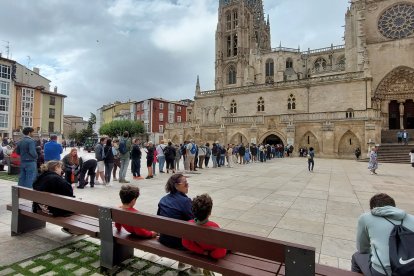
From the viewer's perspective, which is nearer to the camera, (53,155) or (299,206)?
(299,206)

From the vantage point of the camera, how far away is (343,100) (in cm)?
3253

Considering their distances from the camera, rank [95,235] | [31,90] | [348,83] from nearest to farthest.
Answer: [95,235] < [348,83] < [31,90]

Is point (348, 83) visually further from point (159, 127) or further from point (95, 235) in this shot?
point (159, 127)

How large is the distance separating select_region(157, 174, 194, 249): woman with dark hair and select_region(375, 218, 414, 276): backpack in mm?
2035

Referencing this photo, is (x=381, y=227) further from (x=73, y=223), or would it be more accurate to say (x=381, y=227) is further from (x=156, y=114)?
(x=156, y=114)

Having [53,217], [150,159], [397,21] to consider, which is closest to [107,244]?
[53,217]

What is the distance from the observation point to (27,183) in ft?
22.7

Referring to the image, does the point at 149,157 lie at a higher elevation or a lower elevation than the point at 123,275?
higher

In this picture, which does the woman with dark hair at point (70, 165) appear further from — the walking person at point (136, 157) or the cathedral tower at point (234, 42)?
the cathedral tower at point (234, 42)

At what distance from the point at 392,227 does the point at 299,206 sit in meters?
4.73

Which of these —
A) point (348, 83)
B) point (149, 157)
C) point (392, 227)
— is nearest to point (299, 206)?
point (392, 227)

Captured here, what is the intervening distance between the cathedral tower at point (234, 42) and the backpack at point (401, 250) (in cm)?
4826

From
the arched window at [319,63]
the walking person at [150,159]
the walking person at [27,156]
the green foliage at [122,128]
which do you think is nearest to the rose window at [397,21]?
the arched window at [319,63]


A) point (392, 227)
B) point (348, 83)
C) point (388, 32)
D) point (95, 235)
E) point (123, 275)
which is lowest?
point (123, 275)
